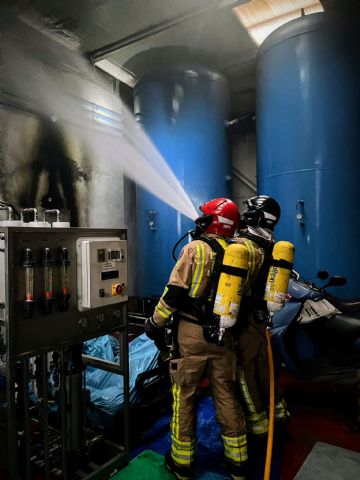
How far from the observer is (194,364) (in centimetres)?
209

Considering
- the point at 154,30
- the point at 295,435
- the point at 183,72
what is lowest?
the point at 295,435

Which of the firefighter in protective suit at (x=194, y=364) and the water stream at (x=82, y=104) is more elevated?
the water stream at (x=82, y=104)

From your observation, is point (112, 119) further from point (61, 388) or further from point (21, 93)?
point (61, 388)

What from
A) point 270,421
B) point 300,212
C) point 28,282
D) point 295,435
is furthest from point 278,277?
point 300,212

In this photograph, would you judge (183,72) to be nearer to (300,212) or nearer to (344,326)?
(300,212)

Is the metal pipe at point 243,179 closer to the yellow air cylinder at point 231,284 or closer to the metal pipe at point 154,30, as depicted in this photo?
the metal pipe at point 154,30

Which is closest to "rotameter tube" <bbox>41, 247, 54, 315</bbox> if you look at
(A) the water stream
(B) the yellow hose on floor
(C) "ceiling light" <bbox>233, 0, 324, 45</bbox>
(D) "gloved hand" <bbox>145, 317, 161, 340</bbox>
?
(D) "gloved hand" <bbox>145, 317, 161, 340</bbox>

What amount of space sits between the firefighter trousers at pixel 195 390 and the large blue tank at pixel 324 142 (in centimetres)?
200

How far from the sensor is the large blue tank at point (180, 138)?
461 centimetres

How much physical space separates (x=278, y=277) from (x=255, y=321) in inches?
15.3

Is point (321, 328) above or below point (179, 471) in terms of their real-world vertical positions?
above

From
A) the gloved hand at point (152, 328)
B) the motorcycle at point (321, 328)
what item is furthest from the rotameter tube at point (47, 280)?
the motorcycle at point (321, 328)

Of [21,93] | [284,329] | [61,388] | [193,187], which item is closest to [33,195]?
[21,93]

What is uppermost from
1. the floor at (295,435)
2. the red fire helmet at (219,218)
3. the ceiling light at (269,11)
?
the ceiling light at (269,11)
